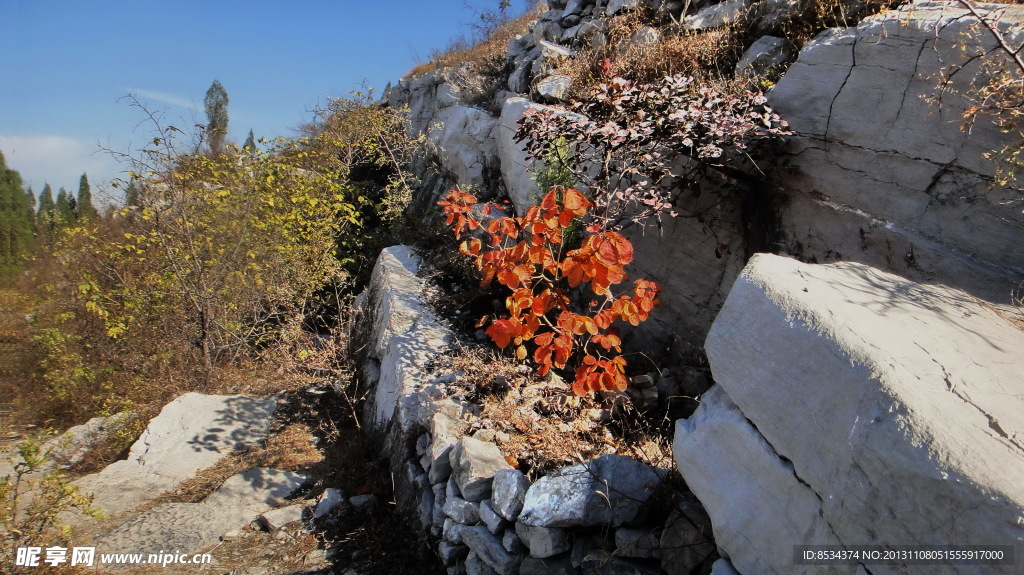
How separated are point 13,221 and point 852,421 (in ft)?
86.7

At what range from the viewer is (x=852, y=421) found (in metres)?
1.61

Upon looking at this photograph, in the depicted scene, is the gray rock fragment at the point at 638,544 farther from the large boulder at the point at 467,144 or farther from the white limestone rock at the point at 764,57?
the large boulder at the point at 467,144

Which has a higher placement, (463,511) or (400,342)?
(400,342)

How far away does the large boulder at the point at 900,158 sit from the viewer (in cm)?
294

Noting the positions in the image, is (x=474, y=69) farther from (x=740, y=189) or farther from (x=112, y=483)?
(x=112, y=483)

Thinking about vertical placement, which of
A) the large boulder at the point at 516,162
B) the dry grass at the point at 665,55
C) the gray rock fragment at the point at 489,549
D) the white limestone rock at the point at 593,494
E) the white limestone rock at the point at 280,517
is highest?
the dry grass at the point at 665,55

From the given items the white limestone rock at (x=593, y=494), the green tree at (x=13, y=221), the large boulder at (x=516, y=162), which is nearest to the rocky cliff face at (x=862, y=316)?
the white limestone rock at (x=593, y=494)

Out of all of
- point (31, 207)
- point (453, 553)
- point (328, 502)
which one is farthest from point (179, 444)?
point (31, 207)

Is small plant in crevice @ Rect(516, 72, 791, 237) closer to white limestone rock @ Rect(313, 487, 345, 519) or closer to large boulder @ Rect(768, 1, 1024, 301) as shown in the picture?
large boulder @ Rect(768, 1, 1024, 301)

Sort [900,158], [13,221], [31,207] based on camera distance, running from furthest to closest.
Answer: [31,207] < [13,221] < [900,158]

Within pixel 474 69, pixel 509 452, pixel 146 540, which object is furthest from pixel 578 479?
pixel 474 69

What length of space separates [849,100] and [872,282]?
5.96ft

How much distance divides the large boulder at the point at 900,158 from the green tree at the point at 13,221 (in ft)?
70.1

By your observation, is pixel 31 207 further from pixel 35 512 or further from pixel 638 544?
pixel 638 544
